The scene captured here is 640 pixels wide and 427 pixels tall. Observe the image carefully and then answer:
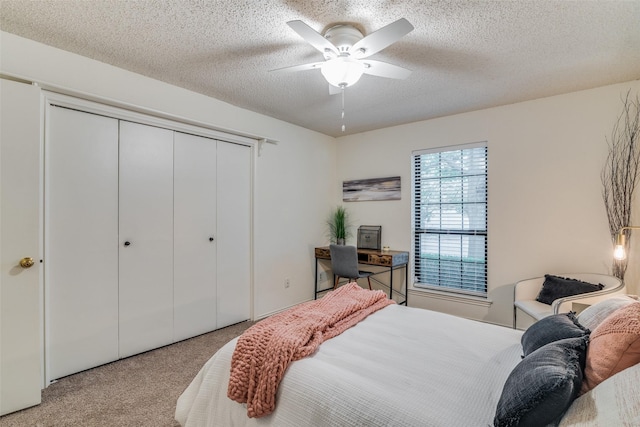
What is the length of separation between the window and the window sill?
0.06 metres

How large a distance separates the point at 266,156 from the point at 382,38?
2.21 metres

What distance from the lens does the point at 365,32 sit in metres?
1.97

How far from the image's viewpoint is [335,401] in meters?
1.18

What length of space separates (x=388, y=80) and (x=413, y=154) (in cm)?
142

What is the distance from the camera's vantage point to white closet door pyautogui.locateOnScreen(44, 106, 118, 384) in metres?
2.18

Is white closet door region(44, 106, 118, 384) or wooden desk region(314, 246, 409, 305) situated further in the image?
wooden desk region(314, 246, 409, 305)

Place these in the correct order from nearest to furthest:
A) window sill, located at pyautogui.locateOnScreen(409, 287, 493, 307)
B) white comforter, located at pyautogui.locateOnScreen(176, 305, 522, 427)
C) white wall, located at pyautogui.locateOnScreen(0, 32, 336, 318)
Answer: white comforter, located at pyautogui.locateOnScreen(176, 305, 522, 427) < white wall, located at pyautogui.locateOnScreen(0, 32, 336, 318) < window sill, located at pyautogui.locateOnScreen(409, 287, 493, 307)

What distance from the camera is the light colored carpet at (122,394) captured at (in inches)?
71.4

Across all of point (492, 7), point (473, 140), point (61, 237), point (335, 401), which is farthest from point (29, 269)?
point (473, 140)

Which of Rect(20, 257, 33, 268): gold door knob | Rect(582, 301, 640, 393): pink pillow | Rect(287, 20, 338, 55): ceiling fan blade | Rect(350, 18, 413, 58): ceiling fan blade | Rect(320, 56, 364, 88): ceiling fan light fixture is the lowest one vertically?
Rect(582, 301, 640, 393): pink pillow

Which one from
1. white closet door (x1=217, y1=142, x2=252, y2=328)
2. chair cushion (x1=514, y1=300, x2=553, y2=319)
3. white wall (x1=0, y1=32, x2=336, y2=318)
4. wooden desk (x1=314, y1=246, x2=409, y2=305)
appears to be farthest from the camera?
wooden desk (x1=314, y1=246, x2=409, y2=305)

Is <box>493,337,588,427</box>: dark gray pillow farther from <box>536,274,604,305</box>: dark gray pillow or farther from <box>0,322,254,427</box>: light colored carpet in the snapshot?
<box>536,274,604,305</box>: dark gray pillow

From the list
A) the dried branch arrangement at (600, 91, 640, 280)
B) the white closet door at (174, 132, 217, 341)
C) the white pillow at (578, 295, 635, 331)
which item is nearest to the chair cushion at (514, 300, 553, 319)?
the dried branch arrangement at (600, 91, 640, 280)

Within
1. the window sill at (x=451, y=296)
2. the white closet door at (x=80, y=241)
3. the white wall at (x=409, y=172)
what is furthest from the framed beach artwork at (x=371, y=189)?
the white closet door at (x=80, y=241)
